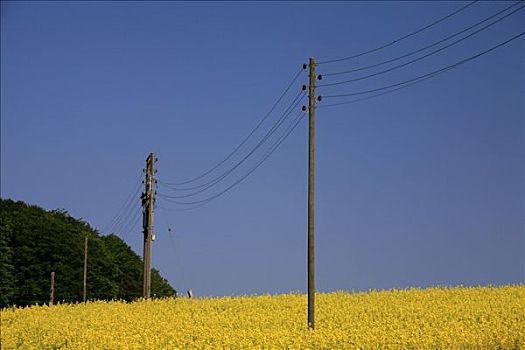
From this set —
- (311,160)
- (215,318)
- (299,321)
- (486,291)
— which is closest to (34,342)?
(215,318)

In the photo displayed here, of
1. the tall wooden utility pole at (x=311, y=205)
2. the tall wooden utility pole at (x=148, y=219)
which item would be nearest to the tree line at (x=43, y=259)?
the tall wooden utility pole at (x=148, y=219)

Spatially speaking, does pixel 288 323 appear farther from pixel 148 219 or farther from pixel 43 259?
pixel 43 259

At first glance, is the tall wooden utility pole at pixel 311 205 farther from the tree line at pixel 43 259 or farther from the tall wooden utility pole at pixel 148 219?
the tree line at pixel 43 259

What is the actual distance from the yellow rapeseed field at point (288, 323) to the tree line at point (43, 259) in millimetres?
27597

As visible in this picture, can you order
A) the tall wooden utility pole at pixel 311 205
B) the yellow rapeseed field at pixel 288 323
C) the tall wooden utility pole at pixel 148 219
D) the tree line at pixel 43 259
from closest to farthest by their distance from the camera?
the yellow rapeseed field at pixel 288 323, the tall wooden utility pole at pixel 311 205, the tall wooden utility pole at pixel 148 219, the tree line at pixel 43 259

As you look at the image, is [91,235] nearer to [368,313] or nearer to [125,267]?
[125,267]

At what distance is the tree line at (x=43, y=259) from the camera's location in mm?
72938

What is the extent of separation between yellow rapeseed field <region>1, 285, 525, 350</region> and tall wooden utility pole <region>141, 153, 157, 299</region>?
1.88 m

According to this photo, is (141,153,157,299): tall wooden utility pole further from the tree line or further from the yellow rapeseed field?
the tree line

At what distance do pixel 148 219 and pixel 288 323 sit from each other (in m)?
16.0

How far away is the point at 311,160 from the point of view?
1206 inches

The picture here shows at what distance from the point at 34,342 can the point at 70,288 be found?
1663 inches

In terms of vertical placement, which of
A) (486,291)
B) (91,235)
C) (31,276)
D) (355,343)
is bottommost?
(355,343)

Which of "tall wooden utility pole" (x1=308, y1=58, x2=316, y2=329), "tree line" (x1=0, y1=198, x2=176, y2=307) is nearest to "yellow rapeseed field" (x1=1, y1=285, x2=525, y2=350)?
"tall wooden utility pole" (x1=308, y1=58, x2=316, y2=329)
